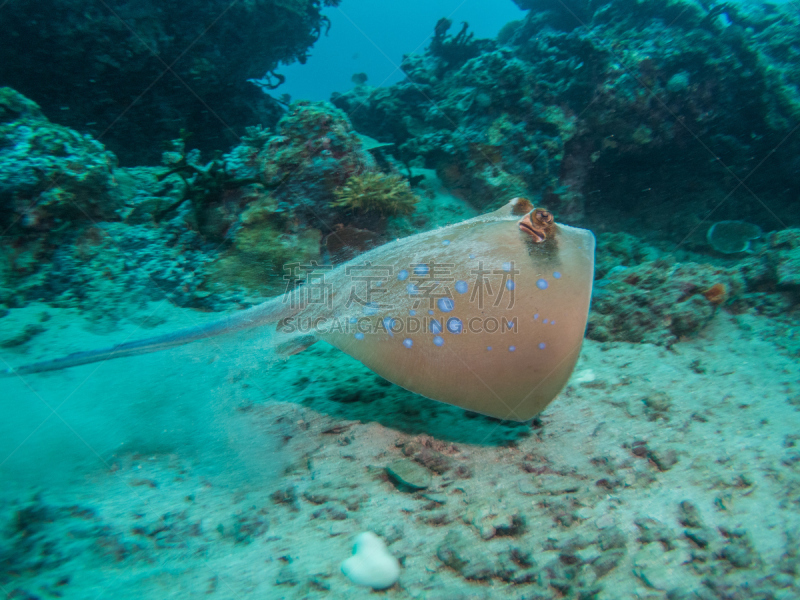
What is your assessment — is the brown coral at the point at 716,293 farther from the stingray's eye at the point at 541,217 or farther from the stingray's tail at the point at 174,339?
the stingray's tail at the point at 174,339

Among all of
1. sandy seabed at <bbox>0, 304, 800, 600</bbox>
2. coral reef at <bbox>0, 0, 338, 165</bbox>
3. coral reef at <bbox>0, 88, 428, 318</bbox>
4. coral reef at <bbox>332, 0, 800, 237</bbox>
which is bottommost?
sandy seabed at <bbox>0, 304, 800, 600</bbox>

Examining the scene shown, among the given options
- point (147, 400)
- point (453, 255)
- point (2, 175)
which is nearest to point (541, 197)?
point (453, 255)

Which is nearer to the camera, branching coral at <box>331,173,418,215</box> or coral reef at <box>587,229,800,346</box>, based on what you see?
coral reef at <box>587,229,800,346</box>

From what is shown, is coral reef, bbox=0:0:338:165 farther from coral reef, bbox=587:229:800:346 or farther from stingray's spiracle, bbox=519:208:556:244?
coral reef, bbox=587:229:800:346

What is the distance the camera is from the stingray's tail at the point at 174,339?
97.5 inches

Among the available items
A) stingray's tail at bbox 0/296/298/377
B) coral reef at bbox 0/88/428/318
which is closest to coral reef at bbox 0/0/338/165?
coral reef at bbox 0/88/428/318

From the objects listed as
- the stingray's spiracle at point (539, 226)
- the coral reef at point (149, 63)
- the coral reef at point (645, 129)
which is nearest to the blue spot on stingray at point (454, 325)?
the stingray's spiracle at point (539, 226)

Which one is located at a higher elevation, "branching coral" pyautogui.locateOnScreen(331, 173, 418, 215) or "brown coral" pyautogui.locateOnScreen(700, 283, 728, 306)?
"branching coral" pyautogui.locateOnScreen(331, 173, 418, 215)

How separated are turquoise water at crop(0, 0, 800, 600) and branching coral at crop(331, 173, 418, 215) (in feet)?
0.15

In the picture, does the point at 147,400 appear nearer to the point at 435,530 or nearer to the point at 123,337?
the point at 123,337

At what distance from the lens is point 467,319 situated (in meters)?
2.49

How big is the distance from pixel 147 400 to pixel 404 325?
2.76 meters

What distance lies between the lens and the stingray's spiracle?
2.71m

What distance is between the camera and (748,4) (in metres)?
9.91
